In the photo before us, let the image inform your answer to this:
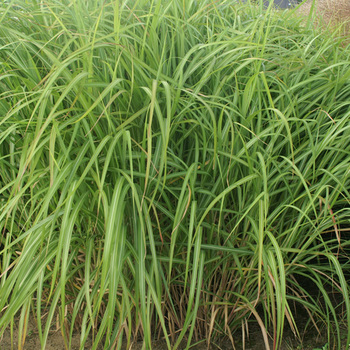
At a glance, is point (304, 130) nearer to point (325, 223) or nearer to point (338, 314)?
point (325, 223)

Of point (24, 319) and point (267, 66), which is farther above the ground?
point (267, 66)

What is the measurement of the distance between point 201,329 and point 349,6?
388 centimetres

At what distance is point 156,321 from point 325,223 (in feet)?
2.03

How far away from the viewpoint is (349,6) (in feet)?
13.3

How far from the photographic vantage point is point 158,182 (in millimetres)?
957

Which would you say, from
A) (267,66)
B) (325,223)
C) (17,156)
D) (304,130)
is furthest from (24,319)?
(267,66)

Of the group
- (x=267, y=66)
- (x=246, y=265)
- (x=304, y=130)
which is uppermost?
(x=267, y=66)

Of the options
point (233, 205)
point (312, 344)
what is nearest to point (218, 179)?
point (233, 205)

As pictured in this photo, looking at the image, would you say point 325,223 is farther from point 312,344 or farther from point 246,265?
point 312,344

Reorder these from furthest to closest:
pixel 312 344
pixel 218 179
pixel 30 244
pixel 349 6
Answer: pixel 349 6 → pixel 312 344 → pixel 218 179 → pixel 30 244

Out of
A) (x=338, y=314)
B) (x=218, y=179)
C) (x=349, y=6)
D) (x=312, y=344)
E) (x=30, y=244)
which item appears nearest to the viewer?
(x=30, y=244)

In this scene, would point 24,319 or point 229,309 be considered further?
point 229,309

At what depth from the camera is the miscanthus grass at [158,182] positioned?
102 centimetres

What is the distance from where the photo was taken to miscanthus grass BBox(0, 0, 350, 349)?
1.02 meters
